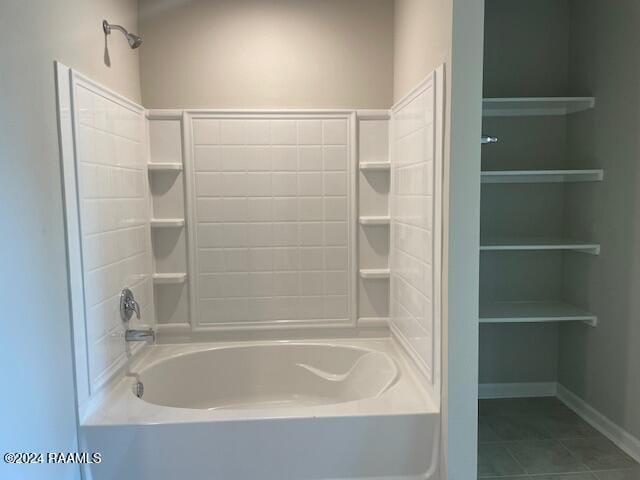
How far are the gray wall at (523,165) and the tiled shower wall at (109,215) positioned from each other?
79.7 inches

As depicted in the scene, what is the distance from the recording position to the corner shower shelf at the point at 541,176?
2668mm

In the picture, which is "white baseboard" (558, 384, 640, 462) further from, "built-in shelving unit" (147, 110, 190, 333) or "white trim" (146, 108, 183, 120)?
"white trim" (146, 108, 183, 120)

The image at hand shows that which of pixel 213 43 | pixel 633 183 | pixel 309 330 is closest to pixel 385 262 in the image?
pixel 309 330

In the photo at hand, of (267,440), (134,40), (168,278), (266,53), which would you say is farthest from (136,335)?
(266,53)

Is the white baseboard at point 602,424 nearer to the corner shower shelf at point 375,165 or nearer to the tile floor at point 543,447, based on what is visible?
the tile floor at point 543,447

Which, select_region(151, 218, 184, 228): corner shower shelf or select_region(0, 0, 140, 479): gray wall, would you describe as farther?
select_region(151, 218, 184, 228): corner shower shelf

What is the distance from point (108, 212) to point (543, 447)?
2.46m

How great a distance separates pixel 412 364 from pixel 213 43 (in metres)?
2.05

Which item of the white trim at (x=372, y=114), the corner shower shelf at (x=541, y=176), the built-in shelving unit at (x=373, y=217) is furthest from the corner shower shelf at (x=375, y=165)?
the corner shower shelf at (x=541, y=176)

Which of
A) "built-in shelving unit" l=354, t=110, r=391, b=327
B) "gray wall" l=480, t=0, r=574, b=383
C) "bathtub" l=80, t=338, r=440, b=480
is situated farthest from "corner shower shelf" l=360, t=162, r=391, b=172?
"bathtub" l=80, t=338, r=440, b=480

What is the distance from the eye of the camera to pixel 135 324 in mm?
2566

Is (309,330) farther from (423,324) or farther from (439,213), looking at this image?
(439,213)

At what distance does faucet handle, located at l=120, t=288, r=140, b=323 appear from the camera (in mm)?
2365

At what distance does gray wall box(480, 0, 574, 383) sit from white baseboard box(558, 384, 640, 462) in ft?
0.64
